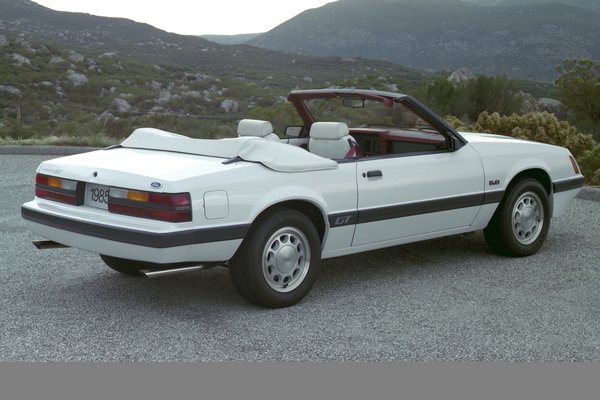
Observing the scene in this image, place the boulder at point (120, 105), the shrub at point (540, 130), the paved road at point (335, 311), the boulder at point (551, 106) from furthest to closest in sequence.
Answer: the boulder at point (120, 105) → the boulder at point (551, 106) → the shrub at point (540, 130) → the paved road at point (335, 311)

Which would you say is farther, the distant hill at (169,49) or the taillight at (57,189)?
the distant hill at (169,49)

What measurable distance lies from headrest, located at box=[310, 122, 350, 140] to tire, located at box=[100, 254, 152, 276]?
159cm

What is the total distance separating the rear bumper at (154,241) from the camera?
5.00 meters

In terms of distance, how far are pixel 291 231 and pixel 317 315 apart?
0.56m

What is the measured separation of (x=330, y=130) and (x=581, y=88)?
17.4m

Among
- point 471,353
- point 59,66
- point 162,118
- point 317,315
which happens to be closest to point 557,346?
point 471,353

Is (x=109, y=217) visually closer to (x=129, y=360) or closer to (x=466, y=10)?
(x=129, y=360)

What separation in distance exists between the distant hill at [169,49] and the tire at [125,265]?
65.6 meters

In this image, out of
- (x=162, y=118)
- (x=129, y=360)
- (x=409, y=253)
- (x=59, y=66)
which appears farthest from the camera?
(x=59, y=66)

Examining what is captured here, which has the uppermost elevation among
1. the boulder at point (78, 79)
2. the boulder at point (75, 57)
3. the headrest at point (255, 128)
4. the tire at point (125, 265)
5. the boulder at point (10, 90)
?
the headrest at point (255, 128)

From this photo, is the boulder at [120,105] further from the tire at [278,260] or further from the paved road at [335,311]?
the tire at [278,260]

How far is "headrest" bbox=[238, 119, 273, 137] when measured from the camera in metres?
6.41

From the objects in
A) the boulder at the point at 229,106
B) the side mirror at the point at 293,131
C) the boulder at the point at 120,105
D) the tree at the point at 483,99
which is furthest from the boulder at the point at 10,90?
the side mirror at the point at 293,131

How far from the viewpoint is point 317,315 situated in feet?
17.9
